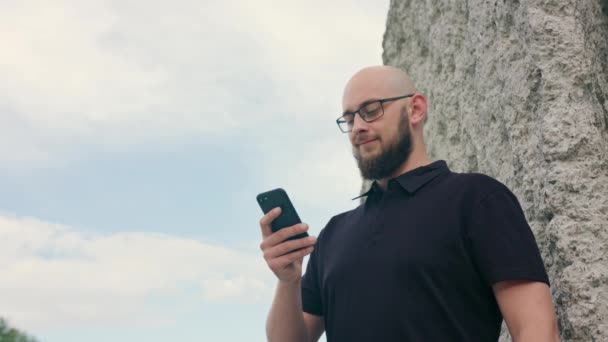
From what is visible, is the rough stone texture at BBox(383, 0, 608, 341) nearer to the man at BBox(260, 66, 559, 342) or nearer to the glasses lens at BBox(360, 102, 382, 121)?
the man at BBox(260, 66, 559, 342)

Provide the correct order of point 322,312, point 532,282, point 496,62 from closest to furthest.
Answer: point 532,282 < point 322,312 < point 496,62

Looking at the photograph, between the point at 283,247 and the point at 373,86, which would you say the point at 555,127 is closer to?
the point at 373,86

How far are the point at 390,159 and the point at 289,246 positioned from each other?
56cm

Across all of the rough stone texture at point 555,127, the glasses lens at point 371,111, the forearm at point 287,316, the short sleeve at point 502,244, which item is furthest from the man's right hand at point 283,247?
the rough stone texture at point 555,127

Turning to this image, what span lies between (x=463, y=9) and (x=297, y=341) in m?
2.44

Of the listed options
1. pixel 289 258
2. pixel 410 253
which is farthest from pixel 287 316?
pixel 410 253

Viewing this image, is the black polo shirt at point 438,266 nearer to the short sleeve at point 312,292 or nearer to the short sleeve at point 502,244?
the short sleeve at point 502,244

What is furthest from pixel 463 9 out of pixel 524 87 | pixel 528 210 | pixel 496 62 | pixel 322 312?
pixel 322 312

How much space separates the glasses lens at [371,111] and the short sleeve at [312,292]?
0.71 metres

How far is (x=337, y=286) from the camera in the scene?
2.68 m

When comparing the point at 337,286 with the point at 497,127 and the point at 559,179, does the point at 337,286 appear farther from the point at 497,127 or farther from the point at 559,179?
the point at 497,127

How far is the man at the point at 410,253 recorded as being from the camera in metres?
2.38

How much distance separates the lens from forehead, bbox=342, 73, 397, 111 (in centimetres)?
287

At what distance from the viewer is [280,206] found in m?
2.79
